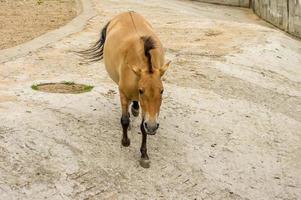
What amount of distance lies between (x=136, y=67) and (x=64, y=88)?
267 cm

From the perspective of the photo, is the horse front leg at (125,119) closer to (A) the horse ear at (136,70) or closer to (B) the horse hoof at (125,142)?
(B) the horse hoof at (125,142)

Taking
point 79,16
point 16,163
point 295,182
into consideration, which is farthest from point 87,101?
point 79,16

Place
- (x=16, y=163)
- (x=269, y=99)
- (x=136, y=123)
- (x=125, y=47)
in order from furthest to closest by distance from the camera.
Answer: (x=269, y=99) → (x=136, y=123) → (x=125, y=47) → (x=16, y=163)

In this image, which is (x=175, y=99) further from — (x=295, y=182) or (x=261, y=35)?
(x=261, y=35)

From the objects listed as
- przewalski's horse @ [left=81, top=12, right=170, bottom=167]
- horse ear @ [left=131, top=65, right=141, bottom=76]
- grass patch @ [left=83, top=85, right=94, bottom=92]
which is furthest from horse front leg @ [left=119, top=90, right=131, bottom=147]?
grass patch @ [left=83, top=85, right=94, bottom=92]

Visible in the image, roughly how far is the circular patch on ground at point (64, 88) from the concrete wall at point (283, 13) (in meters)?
8.18

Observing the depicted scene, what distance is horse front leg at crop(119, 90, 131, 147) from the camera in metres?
6.19

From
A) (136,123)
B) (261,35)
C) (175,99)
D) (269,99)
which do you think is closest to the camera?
(136,123)

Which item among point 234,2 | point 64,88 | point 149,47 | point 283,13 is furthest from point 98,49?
point 234,2

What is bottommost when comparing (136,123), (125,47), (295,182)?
(295,182)

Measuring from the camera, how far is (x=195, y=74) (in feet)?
30.5

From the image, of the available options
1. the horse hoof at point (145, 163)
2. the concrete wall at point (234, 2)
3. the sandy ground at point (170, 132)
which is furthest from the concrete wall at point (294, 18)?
the horse hoof at point (145, 163)

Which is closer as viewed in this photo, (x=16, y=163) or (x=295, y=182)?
(x=16, y=163)

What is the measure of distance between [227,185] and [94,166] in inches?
62.9
